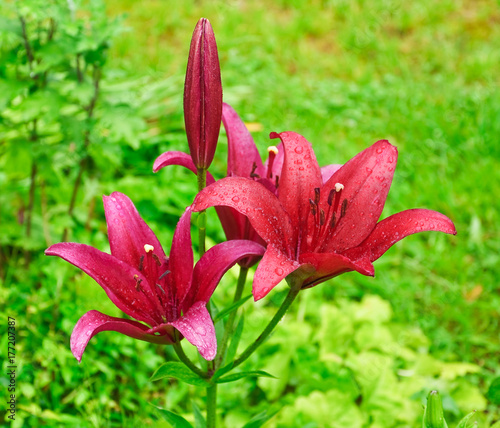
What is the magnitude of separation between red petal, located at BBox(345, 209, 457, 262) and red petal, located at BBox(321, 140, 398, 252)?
2 centimetres

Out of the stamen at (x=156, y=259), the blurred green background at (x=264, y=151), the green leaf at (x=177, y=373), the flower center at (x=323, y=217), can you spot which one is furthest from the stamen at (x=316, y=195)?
the blurred green background at (x=264, y=151)

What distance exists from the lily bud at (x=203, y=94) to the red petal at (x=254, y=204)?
127 millimetres

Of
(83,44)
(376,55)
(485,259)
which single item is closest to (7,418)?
(83,44)

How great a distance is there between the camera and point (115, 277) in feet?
3.77

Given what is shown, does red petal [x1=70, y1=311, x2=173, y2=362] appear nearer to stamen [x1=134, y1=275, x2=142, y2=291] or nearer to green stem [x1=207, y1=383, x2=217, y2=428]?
stamen [x1=134, y1=275, x2=142, y2=291]

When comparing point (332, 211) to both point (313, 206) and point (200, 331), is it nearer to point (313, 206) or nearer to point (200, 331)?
point (313, 206)

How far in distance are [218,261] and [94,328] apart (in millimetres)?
255

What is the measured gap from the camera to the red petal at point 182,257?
1.17m

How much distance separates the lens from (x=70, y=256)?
1077mm

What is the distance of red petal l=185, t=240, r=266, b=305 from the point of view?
108cm

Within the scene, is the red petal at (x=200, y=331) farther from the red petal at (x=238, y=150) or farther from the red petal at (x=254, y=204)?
the red petal at (x=238, y=150)

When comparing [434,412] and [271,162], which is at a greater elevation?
[271,162]

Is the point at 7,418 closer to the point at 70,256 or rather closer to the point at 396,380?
the point at 70,256

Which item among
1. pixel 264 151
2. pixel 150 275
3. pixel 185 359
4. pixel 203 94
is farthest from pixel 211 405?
pixel 264 151
